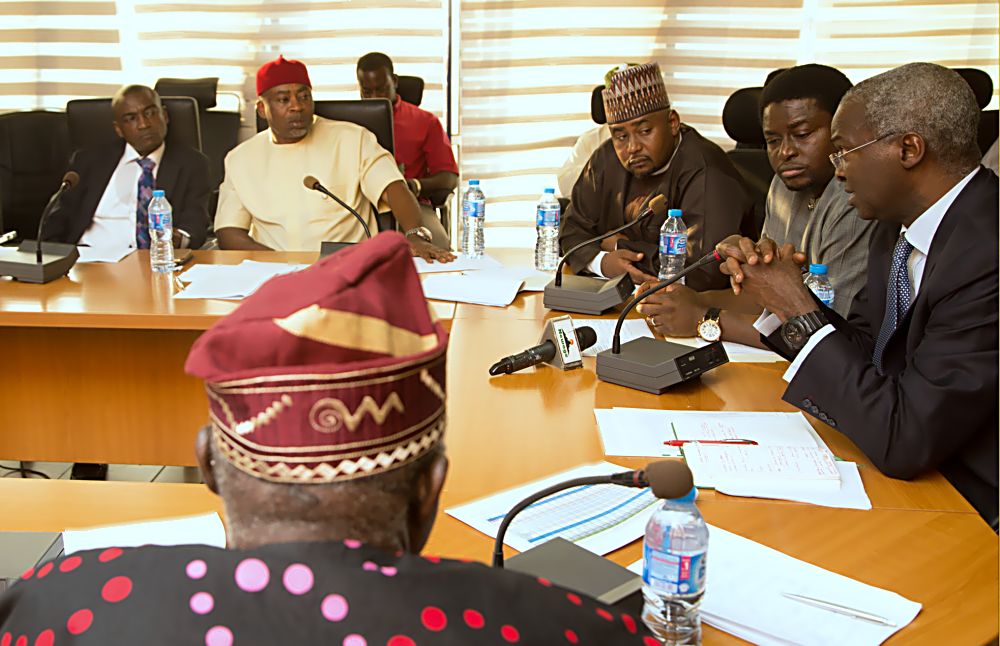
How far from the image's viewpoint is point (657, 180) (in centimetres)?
320

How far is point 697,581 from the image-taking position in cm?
110

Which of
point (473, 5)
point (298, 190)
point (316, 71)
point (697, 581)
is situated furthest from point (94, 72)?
point (697, 581)

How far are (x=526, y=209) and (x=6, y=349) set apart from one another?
3.55m

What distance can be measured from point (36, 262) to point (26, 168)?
6.37 feet

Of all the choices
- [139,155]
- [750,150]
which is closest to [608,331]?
[750,150]

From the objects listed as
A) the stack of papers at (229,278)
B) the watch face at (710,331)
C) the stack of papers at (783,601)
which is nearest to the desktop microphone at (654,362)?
the watch face at (710,331)

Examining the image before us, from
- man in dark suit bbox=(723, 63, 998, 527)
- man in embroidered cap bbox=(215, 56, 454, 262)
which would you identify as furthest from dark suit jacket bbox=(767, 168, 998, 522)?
man in embroidered cap bbox=(215, 56, 454, 262)

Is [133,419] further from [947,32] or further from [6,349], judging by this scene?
[947,32]

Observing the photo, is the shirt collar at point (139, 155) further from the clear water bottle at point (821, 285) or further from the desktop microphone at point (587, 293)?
the clear water bottle at point (821, 285)

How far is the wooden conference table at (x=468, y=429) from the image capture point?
1309 millimetres

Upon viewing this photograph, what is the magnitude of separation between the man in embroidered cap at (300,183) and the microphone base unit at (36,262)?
772 mm

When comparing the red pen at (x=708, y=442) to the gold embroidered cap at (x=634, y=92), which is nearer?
the red pen at (x=708, y=442)

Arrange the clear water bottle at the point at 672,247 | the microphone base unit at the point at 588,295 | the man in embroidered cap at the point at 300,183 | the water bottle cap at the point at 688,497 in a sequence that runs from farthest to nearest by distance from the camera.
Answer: the man in embroidered cap at the point at 300,183 < the clear water bottle at the point at 672,247 < the microphone base unit at the point at 588,295 < the water bottle cap at the point at 688,497

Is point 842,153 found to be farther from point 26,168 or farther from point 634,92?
point 26,168
